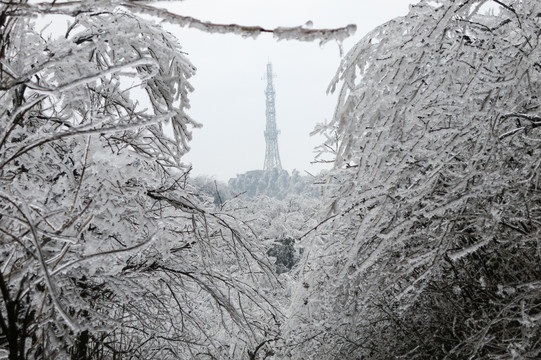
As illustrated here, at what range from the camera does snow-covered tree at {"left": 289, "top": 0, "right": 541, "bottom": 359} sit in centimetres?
208

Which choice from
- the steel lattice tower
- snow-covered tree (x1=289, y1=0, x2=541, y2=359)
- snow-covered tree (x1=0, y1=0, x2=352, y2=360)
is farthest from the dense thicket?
the steel lattice tower

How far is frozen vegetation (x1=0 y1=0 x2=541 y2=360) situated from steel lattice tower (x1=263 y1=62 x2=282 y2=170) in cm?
8169

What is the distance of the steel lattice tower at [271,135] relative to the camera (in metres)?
86.8

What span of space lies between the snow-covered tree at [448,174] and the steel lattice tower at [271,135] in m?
82.3

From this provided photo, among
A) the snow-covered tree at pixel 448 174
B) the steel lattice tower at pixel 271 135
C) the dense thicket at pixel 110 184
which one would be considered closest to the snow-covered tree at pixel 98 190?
the dense thicket at pixel 110 184

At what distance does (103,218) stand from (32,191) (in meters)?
0.57

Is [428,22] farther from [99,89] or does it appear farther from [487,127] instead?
[99,89]

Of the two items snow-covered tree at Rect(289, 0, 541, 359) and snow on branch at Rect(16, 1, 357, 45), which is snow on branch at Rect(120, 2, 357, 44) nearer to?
snow on branch at Rect(16, 1, 357, 45)

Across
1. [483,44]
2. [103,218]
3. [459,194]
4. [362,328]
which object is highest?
[483,44]

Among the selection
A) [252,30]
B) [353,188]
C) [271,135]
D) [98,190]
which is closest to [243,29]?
[252,30]

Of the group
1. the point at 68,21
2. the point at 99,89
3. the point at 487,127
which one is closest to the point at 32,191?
the point at 99,89

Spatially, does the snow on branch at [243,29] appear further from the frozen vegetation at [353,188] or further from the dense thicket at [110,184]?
the dense thicket at [110,184]

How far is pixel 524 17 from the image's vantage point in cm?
212

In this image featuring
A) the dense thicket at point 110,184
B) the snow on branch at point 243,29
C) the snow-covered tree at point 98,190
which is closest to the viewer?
the snow on branch at point 243,29
